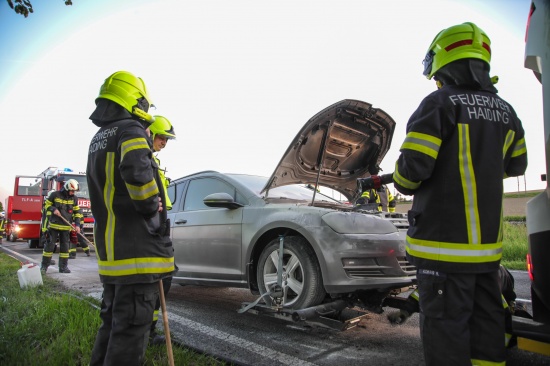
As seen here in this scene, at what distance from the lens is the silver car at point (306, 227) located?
3.43m

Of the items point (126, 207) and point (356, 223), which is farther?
point (356, 223)

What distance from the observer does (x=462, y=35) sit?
2.17 m

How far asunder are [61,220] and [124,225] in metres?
7.46

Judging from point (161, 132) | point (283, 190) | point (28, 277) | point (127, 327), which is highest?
point (161, 132)

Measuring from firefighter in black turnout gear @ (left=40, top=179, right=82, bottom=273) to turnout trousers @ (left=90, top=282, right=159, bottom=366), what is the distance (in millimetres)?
6552

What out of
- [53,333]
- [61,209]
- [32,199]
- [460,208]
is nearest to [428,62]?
[460,208]

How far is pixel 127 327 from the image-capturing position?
2221mm

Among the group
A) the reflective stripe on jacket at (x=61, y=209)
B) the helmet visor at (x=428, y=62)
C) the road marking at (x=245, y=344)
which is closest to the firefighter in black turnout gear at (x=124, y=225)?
the road marking at (x=245, y=344)

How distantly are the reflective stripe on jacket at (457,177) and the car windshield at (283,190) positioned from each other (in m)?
2.51

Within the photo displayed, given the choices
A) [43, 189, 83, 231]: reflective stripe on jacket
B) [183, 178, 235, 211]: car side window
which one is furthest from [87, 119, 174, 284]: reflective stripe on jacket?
[43, 189, 83, 231]: reflective stripe on jacket

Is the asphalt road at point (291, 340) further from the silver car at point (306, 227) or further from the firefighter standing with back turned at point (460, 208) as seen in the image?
the firefighter standing with back turned at point (460, 208)

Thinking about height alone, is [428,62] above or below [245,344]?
above

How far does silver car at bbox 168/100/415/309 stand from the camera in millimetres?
3430

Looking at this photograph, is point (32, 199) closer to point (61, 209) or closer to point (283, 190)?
point (61, 209)
